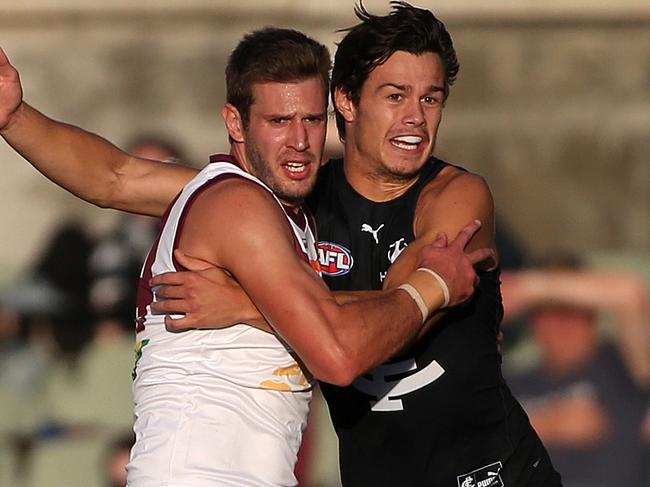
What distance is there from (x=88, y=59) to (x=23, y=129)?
156 inches

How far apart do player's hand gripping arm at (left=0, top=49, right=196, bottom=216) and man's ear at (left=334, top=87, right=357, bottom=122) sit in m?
0.59

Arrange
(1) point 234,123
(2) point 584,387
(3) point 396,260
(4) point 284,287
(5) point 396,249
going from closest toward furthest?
(4) point 284,287 → (1) point 234,123 → (3) point 396,260 → (5) point 396,249 → (2) point 584,387

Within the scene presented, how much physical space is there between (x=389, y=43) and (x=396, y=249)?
0.72m

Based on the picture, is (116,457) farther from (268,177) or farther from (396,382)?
(268,177)

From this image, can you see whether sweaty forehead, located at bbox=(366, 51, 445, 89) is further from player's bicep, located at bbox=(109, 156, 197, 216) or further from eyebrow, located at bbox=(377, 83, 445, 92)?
player's bicep, located at bbox=(109, 156, 197, 216)

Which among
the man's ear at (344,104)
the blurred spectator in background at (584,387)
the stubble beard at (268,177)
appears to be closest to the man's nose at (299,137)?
the stubble beard at (268,177)

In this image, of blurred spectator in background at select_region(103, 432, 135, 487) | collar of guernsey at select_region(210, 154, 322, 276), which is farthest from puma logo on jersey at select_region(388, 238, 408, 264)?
blurred spectator in background at select_region(103, 432, 135, 487)

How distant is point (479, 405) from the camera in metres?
4.55

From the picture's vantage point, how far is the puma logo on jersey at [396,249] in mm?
4426

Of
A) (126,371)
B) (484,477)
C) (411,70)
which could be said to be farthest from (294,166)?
(126,371)

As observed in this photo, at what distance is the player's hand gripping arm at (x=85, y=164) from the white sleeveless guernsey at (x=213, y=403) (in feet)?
2.33

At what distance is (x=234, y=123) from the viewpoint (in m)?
4.23

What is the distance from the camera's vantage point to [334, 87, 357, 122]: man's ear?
473 cm

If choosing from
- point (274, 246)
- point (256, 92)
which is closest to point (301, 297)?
point (274, 246)
